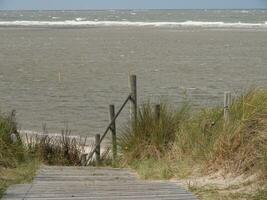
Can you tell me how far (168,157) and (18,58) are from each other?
92.2ft

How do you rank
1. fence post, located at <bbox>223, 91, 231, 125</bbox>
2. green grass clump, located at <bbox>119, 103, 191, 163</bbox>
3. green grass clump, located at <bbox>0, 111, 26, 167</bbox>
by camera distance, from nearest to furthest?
fence post, located at <bbox>223, 91, 231, 125</bbox> → green grass clump, located at <bbox>0, 111, 26, 167</bbox> → green grass clump, located at <bbox>119, 103, 191, 163</bbox>

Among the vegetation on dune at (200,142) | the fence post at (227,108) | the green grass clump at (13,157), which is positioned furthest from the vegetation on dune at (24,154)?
the fence post at (227,108)

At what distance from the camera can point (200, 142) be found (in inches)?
363

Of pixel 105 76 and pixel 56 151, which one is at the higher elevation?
pixel 56 151

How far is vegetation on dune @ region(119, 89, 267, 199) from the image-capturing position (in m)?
7.95

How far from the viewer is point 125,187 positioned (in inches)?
272

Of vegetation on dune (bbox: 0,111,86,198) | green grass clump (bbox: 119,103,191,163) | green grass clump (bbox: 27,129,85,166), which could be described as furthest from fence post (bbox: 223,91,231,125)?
green grass clump (bbox: 27,129,85,166)

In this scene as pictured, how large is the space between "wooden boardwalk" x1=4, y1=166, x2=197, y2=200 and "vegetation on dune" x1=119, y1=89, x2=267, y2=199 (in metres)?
0.89

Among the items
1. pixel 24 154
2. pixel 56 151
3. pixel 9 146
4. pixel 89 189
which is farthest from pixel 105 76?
pixel 89 189

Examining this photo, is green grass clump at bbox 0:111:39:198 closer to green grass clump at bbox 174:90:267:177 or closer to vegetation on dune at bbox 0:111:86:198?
vegetation on dune at bbox 0:111:86:198

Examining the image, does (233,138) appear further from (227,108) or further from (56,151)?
(56,151)

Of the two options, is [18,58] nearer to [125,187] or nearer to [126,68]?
[126,68]

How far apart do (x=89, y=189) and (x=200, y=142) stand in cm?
287

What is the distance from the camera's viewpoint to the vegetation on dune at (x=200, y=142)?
795cm
